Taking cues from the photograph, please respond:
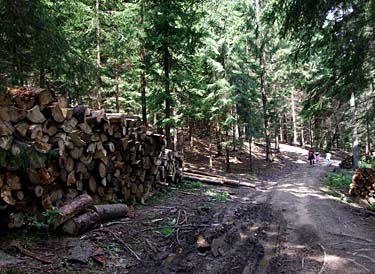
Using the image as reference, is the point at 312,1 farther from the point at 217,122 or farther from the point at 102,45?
the point at 217,122

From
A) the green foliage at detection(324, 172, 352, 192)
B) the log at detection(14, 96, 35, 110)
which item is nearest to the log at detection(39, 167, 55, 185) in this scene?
the log at detection(14, 96, 35, 110)

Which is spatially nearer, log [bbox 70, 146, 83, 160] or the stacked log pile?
the stacked log pile

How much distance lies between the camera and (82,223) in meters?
5.61

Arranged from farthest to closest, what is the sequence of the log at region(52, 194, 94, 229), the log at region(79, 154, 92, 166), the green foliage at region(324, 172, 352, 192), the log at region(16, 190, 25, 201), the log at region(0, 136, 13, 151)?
the green foliage at region(324, 172, 352, 192)
the log at region(79, 154, 92, 166)
the log at region(52, 194, 94, 229)
the log at region(16, 190, 25, 201)
the log at region(0, 136, 13, 151)

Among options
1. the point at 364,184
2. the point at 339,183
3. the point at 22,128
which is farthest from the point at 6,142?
the point at 339,183

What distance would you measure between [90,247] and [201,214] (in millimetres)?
3881

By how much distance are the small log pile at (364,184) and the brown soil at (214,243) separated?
3463 mm

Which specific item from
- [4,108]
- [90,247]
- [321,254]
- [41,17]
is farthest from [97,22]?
[321,254]

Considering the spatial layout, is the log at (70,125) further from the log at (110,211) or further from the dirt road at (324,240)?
the dirt road at (324,240)

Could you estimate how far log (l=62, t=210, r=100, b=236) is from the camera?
5.49 metres

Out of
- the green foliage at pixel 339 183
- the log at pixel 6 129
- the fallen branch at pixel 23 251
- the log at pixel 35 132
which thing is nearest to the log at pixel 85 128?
the log at pixel 35 132

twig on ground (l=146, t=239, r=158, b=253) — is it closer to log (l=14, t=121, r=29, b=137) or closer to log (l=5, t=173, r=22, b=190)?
log (l=5, t=173, r=22, b=190)

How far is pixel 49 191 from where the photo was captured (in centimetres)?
595

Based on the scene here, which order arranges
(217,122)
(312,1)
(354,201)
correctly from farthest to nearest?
1. (217,122)
2. (354,201)
3. (312,1)
